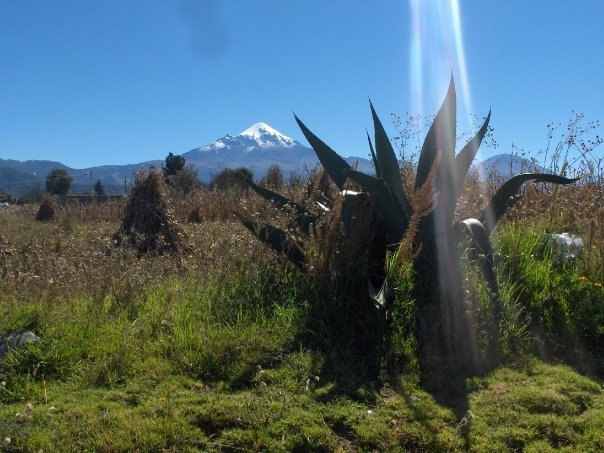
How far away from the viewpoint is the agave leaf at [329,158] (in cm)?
532

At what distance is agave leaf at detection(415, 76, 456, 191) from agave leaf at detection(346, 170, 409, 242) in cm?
53

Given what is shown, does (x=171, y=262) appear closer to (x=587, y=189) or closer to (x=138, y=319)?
(x=138, y=319)

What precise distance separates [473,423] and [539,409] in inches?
17.6

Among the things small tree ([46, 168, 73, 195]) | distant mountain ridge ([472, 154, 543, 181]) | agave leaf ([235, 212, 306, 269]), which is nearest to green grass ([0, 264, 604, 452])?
agave leaf ([235, 212, 306, 269])

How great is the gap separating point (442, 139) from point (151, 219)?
16.4 ft

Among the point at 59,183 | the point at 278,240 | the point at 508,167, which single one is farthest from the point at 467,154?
the point at 59,183

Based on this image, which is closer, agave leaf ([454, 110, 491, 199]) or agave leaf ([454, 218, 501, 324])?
agave leaf ([454, 218, 501, 324])

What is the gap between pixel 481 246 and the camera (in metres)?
4.77

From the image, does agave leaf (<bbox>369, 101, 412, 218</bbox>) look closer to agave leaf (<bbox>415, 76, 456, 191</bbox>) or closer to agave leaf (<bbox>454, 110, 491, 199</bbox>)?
agave leaf (<bbox>415, 76, 456, 191</bbox>)

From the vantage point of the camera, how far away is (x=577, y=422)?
3.21 m

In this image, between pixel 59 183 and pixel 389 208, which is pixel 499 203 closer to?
pixel 389 208

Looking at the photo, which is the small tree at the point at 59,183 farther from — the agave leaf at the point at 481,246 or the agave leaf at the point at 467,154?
the agave leaf at the point at 481,246

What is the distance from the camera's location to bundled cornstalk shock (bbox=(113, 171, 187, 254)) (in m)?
8.65

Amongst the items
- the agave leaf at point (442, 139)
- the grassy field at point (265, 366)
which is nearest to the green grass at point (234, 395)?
the grassy field at point (265, 366)
